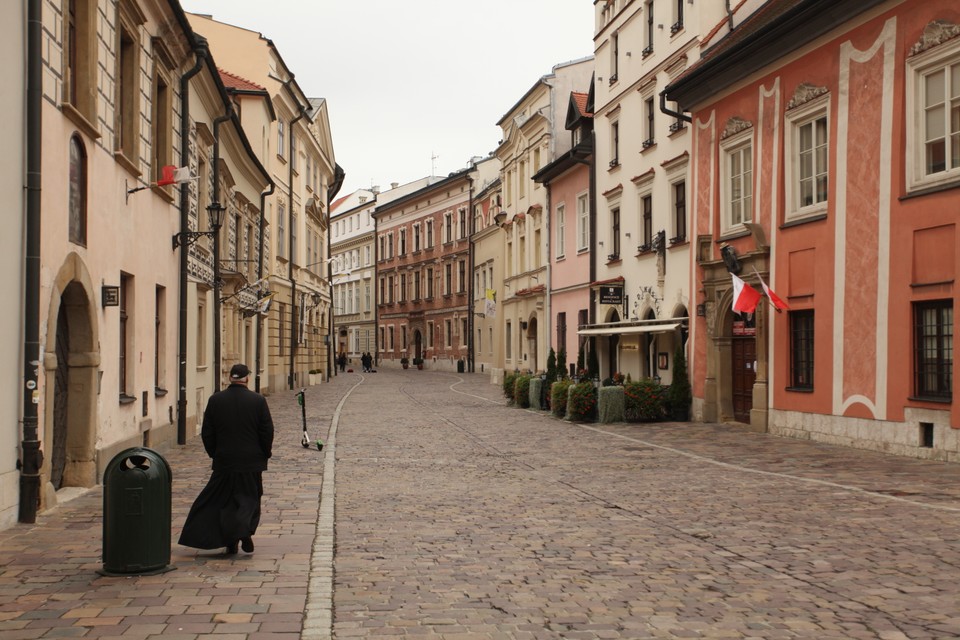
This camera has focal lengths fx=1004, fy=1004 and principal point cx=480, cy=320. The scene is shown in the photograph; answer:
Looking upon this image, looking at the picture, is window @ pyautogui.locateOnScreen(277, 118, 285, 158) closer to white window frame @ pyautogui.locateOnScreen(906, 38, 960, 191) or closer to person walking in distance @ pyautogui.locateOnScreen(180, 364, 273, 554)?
white window frame @ pyautogui.locateOnScreen(906, 38, 960, 191)

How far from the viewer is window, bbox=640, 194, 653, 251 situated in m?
27.1

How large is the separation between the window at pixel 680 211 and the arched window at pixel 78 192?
1627 centimetres

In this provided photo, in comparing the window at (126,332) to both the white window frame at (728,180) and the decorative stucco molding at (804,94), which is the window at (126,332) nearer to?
the decorative stucco molding at (804,94)

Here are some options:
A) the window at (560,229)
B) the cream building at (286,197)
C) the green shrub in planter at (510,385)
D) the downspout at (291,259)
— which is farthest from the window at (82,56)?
the downspout at (291,259)

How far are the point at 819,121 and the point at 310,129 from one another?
102 ft

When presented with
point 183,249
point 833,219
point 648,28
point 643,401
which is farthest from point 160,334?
point 648,28

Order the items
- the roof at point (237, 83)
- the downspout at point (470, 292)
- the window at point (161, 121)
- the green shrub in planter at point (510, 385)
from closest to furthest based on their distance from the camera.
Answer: the window at point (161, 121), the green shrub in planter at point (510, 385), the roof at point (237, 83), the downspout at point (470, 292)

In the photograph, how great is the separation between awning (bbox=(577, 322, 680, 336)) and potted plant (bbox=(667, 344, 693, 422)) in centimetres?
81

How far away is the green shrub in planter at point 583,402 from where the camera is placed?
926 inches

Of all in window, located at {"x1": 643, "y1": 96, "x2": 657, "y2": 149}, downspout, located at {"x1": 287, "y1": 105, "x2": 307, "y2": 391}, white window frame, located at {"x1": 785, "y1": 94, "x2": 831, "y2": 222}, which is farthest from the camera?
downspout, located at {"x1": 287, "y1": 105, "x2": 307, "y2": 391}

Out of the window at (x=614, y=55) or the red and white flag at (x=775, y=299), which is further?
the window at (x=614, y=55)

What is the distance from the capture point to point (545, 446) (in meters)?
18.0

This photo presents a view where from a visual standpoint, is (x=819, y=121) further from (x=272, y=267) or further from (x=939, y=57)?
(x=272, y=267)

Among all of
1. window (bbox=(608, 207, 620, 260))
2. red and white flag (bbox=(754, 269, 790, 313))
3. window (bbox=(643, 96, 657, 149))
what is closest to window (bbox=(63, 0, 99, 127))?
red and white flag (bbox=(754, 269, 790, 313))
